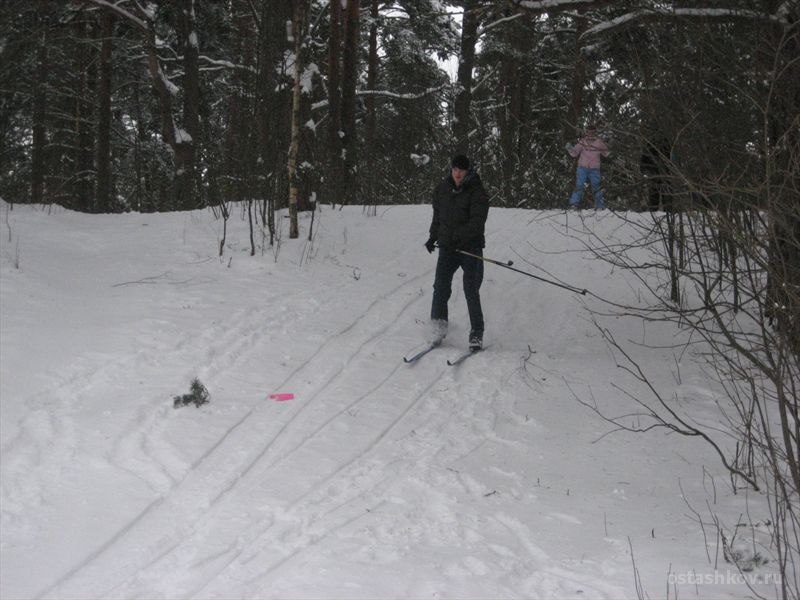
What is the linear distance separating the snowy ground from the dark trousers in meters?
0.40

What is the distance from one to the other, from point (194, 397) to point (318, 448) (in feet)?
4.14

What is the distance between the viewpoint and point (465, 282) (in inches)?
316

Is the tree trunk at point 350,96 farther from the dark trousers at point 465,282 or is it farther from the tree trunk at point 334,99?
the dark trousers at point 465,282

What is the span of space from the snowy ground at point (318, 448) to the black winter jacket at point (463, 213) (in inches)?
47.9

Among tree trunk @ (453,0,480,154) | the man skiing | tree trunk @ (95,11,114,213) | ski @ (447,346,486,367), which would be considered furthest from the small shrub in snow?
tree trunk @ (95,11,114,213)

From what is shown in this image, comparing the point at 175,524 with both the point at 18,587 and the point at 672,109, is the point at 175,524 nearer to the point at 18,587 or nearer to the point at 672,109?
the point at 18,587

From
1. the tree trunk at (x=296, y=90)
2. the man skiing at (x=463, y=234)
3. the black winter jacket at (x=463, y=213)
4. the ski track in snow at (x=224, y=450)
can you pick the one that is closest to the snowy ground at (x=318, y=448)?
the ski track in snow at (x=224, y=450)

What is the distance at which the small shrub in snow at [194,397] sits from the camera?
19.1ft

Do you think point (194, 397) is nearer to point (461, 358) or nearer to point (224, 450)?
point (224, 450)

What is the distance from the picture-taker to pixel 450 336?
8531 mm

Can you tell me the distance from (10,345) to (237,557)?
371cm

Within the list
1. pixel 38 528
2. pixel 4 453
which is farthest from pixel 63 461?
pixel 38 528

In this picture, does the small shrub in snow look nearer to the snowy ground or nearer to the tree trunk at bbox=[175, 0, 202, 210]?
the snowy ground

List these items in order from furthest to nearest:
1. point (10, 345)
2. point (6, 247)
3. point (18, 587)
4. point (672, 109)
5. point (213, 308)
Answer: point (6, 247) < point (213, 308) < point (672, 109) < point (10, 345) < point (18, 587)
